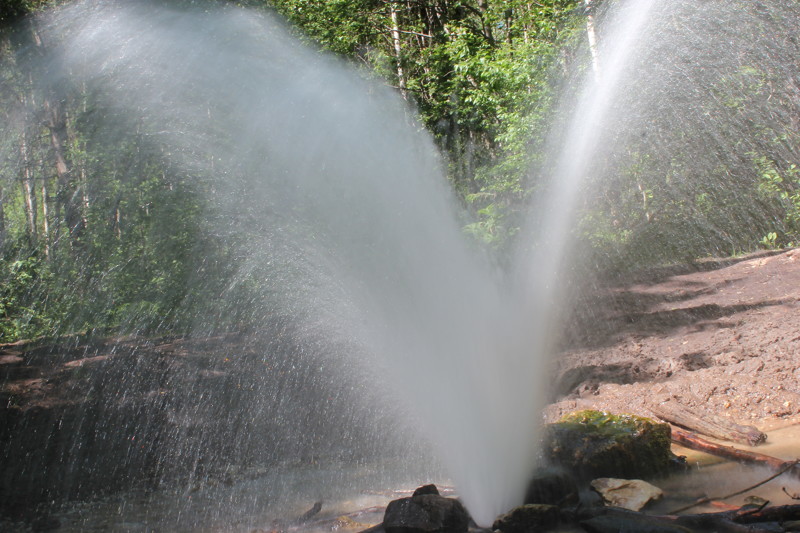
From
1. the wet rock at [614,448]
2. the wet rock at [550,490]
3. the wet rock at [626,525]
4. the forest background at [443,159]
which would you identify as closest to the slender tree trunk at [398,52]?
the forest background at [443,159]

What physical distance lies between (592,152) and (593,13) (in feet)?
9.76

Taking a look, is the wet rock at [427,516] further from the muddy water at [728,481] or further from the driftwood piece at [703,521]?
the muddy water at [728,481]

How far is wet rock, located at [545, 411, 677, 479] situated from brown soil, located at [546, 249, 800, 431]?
1747 millimetres

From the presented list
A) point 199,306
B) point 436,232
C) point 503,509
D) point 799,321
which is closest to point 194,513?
point 503,509

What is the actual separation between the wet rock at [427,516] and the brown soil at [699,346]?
3827mm

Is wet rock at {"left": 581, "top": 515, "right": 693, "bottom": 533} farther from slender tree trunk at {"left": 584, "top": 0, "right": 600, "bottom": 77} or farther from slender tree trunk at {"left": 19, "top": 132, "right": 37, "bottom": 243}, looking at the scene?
slender tree trunk at {"left": 19, "top": 132, "right": 37, "bottom": 243}

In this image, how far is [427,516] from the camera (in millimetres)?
4188

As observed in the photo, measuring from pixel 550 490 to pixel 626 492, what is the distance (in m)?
0.71

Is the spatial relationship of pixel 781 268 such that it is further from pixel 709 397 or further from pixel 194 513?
pixel 194 513

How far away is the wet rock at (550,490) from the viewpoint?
4.56 m

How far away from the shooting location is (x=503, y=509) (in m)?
4.45

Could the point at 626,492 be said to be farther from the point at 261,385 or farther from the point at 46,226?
the point at 46,226

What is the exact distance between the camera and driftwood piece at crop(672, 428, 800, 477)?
505 centimetres

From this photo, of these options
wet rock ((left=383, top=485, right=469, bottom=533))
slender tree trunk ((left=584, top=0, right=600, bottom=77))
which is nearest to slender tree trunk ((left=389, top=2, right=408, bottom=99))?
slender tree trunk ((left=584, top=0, right=600, bottom=77))
